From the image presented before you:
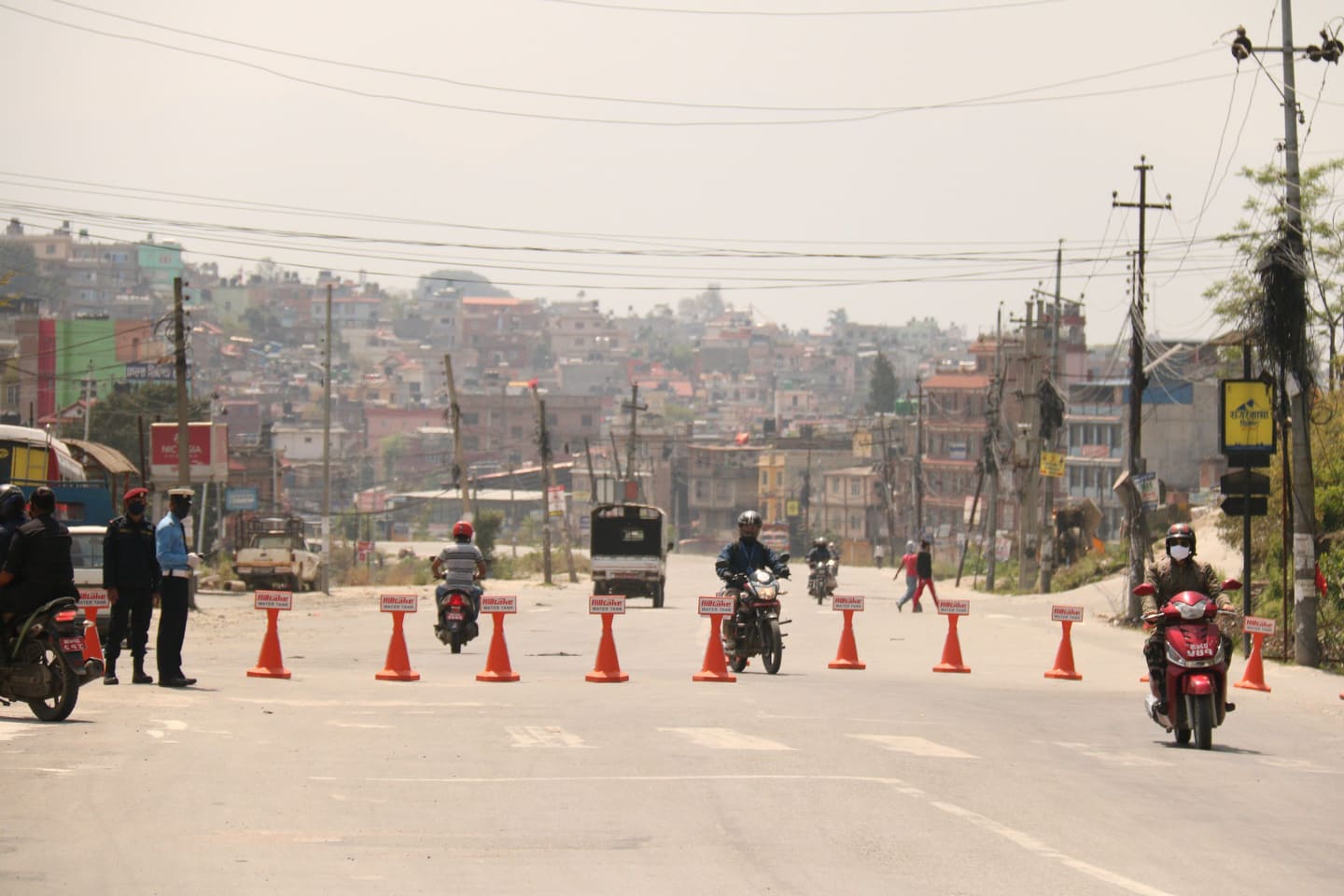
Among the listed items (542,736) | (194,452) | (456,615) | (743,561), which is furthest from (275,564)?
(542,736)

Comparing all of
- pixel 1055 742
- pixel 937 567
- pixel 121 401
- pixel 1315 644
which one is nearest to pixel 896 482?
pixel 937 567

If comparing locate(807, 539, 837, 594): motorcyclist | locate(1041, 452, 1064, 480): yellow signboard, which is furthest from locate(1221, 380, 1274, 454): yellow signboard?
locate(1041, 452, 1064, 480): yellow signboard

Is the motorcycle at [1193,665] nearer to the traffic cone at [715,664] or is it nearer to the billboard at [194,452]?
the traffic cone at [715,664]

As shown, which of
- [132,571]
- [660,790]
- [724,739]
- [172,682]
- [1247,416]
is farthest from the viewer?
[1247,416]

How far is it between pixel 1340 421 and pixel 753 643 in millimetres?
19592

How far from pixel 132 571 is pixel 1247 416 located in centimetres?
1732

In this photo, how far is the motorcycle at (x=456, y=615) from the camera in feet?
79.7

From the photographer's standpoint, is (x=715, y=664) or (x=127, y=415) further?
(x=127, y=415)

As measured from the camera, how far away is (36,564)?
1362cm

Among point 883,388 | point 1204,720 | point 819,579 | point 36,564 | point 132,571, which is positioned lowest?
point 819,579

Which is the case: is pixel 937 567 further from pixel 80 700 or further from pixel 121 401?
pixel 80 700

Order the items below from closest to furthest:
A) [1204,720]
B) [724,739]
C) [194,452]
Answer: [724,739]
[1204,720]
[194,452]

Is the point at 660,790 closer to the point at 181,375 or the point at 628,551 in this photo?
the point at 181,375

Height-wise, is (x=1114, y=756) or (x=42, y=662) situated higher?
(x=42, y=662)
